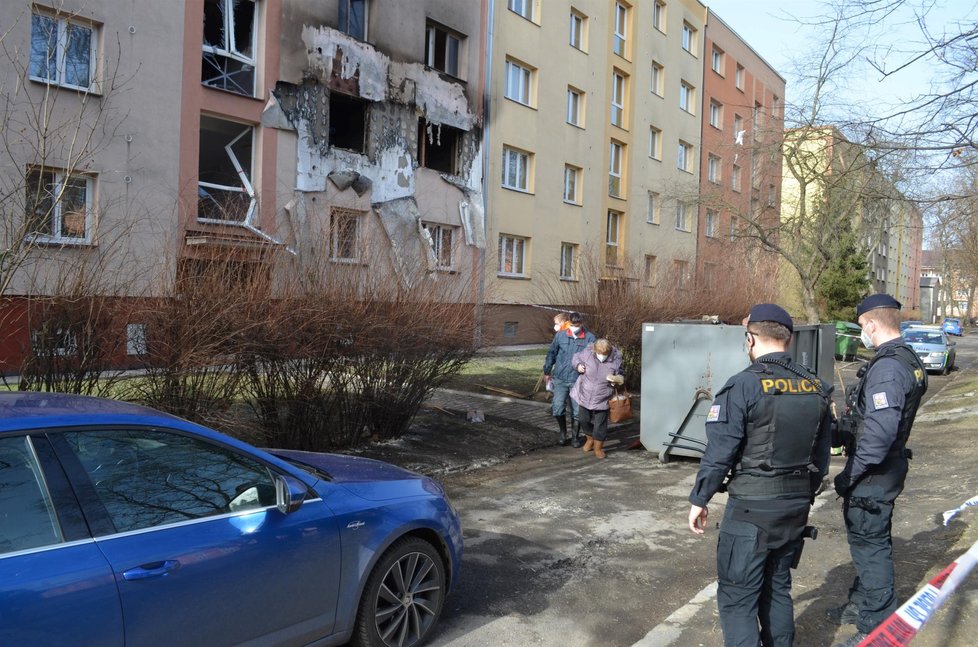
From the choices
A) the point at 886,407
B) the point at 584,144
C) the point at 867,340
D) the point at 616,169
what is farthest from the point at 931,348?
the point at 886,407

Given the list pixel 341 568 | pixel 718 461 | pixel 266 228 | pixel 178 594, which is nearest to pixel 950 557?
pixel 718 461

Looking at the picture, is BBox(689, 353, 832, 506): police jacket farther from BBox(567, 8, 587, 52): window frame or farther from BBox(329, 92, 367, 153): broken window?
BBox(567, 8, 587, 52): window frame

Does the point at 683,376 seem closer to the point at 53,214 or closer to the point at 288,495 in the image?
the point at 288,495

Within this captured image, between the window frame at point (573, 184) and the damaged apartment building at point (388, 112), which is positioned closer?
the damaged apartment building at point (388, 112)

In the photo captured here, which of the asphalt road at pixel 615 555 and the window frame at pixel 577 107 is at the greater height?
the window frame at pixel 577 107

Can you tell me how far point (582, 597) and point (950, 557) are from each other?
273cm

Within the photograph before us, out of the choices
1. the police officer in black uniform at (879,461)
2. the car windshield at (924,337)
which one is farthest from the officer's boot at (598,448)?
the car windshield at (924,337)

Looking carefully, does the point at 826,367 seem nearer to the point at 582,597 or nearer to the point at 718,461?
the point at 582,597

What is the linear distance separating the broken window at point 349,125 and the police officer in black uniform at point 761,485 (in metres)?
16.6

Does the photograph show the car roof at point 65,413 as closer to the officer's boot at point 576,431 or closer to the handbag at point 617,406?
the officer's boot at point 576,431

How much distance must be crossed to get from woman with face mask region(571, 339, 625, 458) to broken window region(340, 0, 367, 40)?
1250 cm

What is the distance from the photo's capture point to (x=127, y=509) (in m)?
2.81

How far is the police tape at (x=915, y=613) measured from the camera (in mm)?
2457

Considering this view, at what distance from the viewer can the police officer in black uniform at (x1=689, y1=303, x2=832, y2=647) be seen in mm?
3225
